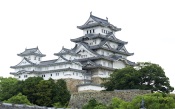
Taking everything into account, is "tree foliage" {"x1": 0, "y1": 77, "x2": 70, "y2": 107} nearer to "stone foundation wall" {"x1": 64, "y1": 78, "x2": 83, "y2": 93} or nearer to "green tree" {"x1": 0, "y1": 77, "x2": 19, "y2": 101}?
"green tree" {"x1": 0, "y1": 77, "x2": 19, "y2": 101}

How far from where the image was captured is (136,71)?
57.3m

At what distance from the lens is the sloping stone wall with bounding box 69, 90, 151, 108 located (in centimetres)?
4941

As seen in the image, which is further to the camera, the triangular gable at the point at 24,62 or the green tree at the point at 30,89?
the triangular gable at the point at 24,62

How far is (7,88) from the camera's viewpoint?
61.9m

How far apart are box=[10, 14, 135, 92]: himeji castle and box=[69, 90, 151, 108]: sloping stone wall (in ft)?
Answer: 37.5

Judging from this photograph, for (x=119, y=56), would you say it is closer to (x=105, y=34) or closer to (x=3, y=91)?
(x=105, y=34)

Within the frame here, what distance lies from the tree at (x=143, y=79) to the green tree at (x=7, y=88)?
43.0 ft

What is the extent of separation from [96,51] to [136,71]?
1817 cm

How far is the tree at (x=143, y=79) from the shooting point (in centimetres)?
5644

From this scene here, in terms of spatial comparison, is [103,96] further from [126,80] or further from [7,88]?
[7,88]

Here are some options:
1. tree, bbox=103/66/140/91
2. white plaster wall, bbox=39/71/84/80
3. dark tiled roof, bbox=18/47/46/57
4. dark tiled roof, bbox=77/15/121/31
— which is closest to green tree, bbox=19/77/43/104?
tree, bbox=103/66/140/91

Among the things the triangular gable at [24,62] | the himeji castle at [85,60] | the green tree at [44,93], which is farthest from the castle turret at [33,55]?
the green tree at [44,93]

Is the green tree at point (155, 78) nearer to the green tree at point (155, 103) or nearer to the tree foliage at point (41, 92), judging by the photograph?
the tree foliage at point (41, 92)

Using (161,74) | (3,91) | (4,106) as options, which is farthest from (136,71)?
(4,106)
